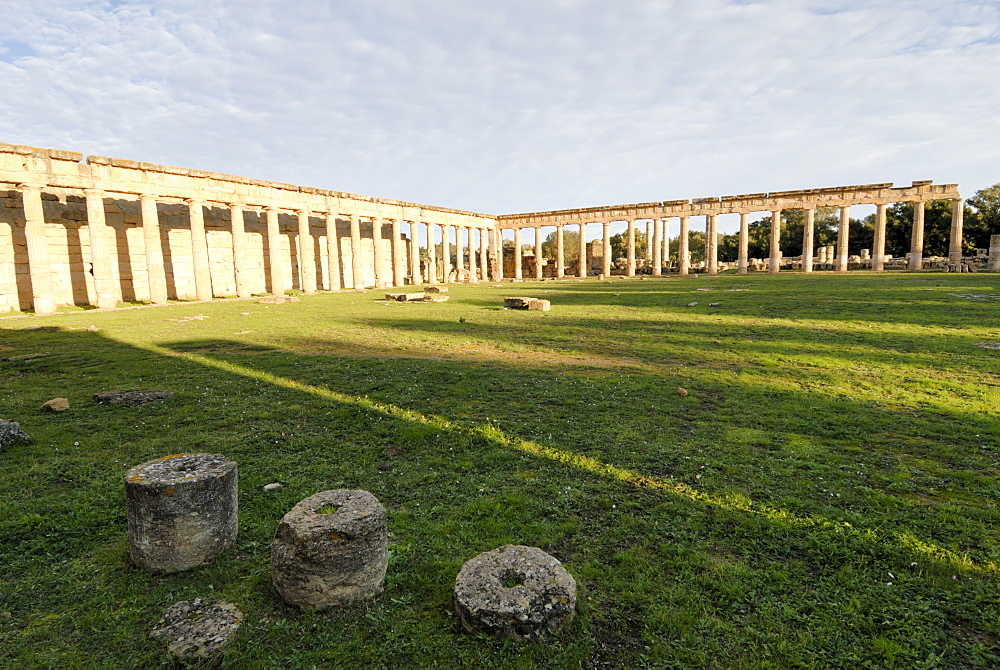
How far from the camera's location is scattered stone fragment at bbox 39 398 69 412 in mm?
7195

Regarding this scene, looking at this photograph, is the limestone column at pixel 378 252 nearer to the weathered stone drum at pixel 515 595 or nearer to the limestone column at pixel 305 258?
the limestone column at pixel 305 258

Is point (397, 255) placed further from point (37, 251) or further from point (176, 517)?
point (176, 517)

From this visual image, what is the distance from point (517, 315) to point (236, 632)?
15.8m

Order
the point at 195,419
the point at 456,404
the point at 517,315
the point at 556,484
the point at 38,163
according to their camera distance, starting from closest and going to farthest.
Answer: the point at 556,484 < the point at 195,419 < the point at 456,404 < the point at 517,315 < the point at 38,163

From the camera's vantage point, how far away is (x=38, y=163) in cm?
2142

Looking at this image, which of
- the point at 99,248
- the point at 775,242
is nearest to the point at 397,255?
the point at 99,248

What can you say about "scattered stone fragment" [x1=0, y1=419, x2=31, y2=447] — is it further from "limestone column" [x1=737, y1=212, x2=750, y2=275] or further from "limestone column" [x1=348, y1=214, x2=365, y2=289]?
"limestone column" [x1=737, y1=212, x2=750, y2=275]

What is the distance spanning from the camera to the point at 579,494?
471cm

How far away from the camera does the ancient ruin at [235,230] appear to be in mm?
22797

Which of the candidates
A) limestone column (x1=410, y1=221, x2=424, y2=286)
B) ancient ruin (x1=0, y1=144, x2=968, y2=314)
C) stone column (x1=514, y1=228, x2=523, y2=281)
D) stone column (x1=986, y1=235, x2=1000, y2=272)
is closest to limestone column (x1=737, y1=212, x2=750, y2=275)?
ancient ruin (x1=0, y1=144, x2=968, y2=314)

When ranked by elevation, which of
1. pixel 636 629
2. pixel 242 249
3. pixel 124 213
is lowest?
pixel 636 629

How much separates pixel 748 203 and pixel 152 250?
4295 cm

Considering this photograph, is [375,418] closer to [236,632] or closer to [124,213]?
[236,632]

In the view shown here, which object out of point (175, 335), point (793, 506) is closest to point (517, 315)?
point (175, 335)
